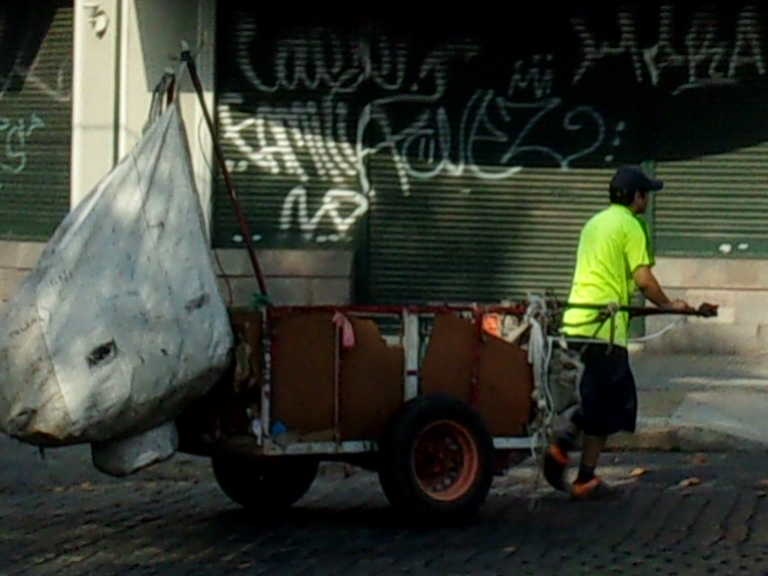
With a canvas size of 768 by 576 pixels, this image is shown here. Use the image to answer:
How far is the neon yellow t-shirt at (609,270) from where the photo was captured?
10.0 m

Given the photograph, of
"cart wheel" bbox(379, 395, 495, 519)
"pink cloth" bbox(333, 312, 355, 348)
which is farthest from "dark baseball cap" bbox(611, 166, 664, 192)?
"pink cloth" bbox(333, 312, 355, 348)

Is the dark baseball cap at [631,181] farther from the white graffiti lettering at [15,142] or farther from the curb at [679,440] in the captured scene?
the white graffiti lettering at [15,142]

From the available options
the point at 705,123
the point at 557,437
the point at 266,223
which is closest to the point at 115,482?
the point at 557,437

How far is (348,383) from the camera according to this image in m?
9.01

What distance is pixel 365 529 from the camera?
9180 millimetres

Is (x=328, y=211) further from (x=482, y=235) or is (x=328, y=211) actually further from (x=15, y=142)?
(x=15, y=142)

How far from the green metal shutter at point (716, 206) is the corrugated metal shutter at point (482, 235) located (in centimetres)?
61

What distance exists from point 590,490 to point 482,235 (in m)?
6.68

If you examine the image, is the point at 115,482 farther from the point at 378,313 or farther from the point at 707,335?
the point at 707,335

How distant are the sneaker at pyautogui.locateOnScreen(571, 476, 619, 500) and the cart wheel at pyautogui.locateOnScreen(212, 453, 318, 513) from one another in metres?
1.39

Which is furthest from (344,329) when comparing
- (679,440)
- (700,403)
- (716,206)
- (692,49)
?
(692,49)

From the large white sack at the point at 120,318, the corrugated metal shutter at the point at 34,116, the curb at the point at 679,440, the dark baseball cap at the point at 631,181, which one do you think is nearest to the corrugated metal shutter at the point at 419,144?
the corrugated metal shutter at the point at 34,116

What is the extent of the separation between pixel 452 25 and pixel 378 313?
25.8ft

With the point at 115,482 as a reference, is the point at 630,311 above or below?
above
